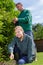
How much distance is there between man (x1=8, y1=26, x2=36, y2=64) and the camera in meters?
6.74

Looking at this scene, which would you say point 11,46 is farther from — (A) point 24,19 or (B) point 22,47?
(A) point 24,19

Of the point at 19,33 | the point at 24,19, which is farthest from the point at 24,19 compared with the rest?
the point at 19,33

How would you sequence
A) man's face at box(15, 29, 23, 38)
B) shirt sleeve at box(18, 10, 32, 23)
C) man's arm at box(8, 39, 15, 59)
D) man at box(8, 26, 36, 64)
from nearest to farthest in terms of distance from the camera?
1. man's face at box(15, 29, 23, 38)
2. man at box(8, 26, 36, 64)
3. man's arm at box(8, 39, 15, 59)
4. shirt sleeve at box(18, 10, 32, 23)

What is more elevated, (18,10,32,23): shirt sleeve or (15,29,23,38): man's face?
(18,10,32,23): shirt sleeve

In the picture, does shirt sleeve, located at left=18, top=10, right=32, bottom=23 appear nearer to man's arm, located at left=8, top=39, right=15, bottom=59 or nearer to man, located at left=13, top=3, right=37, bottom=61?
man, located at left=13, top=3, right=37, bottom=61

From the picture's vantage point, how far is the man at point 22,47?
6.74 meters

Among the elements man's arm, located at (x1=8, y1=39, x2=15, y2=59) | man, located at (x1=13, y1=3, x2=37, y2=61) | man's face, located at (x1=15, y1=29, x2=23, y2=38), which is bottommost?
man's arm, located at (x1=8, y1=39, x2=15, y2=59)

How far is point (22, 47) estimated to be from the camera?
693cm

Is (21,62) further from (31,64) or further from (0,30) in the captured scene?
(0,30)

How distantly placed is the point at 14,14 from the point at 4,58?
4.63 feet

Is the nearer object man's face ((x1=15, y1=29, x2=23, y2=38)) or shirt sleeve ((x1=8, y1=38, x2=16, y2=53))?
man's face ((x1=15, y1=29, x2=23, y2=38))

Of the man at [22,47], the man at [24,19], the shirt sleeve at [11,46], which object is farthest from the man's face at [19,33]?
the man at [24,19]

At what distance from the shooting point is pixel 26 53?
6.91m

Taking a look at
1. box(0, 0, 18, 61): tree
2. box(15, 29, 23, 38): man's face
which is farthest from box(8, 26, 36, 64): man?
box(0, 0, 18, 61): tree
